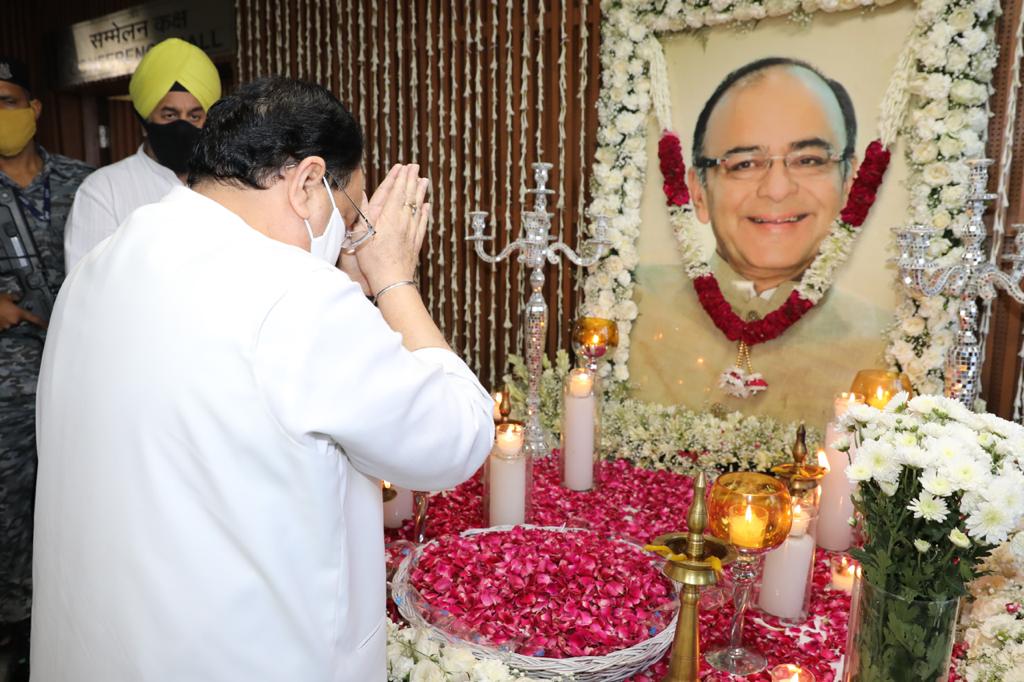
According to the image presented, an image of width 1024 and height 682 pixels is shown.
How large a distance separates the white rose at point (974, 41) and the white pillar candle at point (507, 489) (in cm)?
Result: 201

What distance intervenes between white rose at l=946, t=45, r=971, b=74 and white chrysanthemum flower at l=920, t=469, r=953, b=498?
1972mm

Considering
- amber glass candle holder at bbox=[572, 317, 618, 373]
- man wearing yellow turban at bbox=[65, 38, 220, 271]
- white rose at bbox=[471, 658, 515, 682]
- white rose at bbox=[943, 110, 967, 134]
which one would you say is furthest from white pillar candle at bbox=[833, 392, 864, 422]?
man wearing yellow turban at bbox=[65, 38, 220, 271]

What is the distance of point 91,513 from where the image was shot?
2.90 feet

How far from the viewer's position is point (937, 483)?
1.01 meters

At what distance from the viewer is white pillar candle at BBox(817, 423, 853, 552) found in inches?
75.1

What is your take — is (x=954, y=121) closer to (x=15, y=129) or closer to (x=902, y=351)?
(x=902, y=351)

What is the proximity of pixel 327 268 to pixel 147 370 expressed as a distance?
234 millimetres

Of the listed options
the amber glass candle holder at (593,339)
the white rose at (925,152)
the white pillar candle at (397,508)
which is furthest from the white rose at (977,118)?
the white pillar candle at (397,508)

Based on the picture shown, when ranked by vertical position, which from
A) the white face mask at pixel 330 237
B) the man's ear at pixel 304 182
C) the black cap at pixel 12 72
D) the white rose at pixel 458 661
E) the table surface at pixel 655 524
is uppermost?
the black cap at pixel 12 72

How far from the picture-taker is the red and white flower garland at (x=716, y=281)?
269 cm

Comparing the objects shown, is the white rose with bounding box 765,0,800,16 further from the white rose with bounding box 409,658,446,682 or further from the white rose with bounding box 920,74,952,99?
the white rose with bounding box 409,658,446,682

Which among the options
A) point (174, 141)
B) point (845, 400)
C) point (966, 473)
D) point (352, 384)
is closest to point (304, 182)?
point (352, 384)

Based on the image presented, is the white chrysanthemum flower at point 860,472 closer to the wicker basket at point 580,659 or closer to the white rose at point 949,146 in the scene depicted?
the wicker basket at point 580,659

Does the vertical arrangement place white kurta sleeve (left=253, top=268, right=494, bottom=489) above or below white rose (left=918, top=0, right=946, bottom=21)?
below
